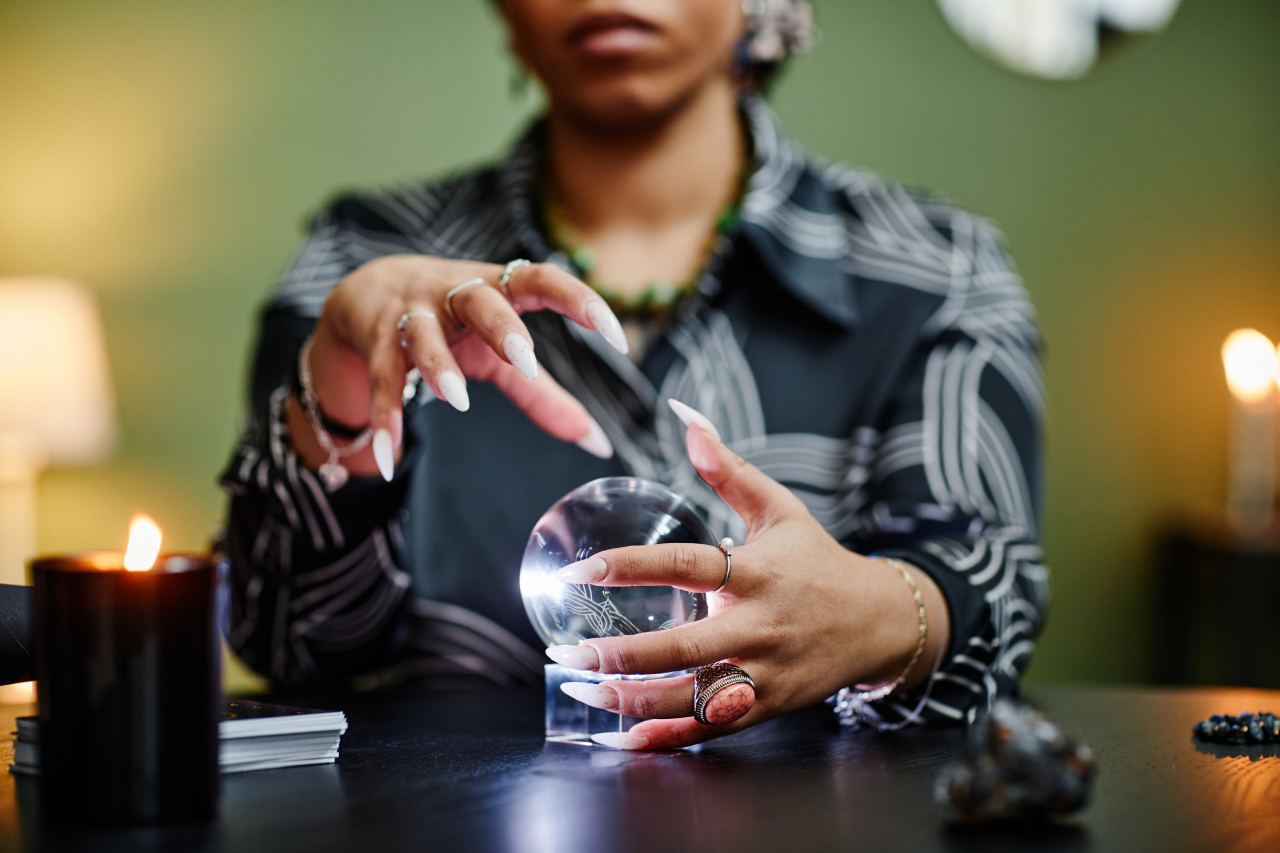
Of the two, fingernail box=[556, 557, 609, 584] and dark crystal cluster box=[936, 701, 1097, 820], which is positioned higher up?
fingernail box=[556, 557, 609, 584]

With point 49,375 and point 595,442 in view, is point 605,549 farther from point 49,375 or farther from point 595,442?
point 49,375

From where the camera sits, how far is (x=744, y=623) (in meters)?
0.71

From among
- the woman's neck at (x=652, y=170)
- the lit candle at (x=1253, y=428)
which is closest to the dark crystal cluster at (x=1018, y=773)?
the woman's neck at (x=652, y=170)

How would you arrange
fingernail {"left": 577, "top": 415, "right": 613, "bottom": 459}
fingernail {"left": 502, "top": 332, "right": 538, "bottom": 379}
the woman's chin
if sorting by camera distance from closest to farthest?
1. fingernail {"left": 502, "top": 332, "right": 538, "bottom": 379}
2. fingernail {"left": 577, "top": 415, "right": 613, "bottom": 459}
3. the woman's chin

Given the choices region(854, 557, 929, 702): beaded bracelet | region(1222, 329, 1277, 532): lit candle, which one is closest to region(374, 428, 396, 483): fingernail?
region(854, 557, 929, 702): beaded bracelet

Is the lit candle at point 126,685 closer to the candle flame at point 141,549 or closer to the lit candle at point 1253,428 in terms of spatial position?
the candle flame at point 141,549

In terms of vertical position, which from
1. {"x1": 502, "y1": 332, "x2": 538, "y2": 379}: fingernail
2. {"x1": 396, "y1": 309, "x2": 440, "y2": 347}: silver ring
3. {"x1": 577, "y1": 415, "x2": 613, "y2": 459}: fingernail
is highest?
{"x1": 396, "y1": 309, "x2": 440, "y2": 347}: silver ring

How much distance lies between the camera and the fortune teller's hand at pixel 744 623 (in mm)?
681

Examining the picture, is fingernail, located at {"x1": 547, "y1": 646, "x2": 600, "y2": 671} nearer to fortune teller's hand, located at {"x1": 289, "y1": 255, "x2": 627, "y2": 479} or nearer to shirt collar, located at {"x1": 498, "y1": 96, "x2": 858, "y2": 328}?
fortune teller's hand, located at {"x1": 289, "y1": 255, "x2": 627, "y2": 479}

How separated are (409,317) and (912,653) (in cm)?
38

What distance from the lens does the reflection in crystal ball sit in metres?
0.70

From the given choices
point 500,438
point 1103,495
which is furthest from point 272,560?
point 1103,495

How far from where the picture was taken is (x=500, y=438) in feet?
4.38

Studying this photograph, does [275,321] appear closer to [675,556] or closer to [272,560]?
[272,560]
